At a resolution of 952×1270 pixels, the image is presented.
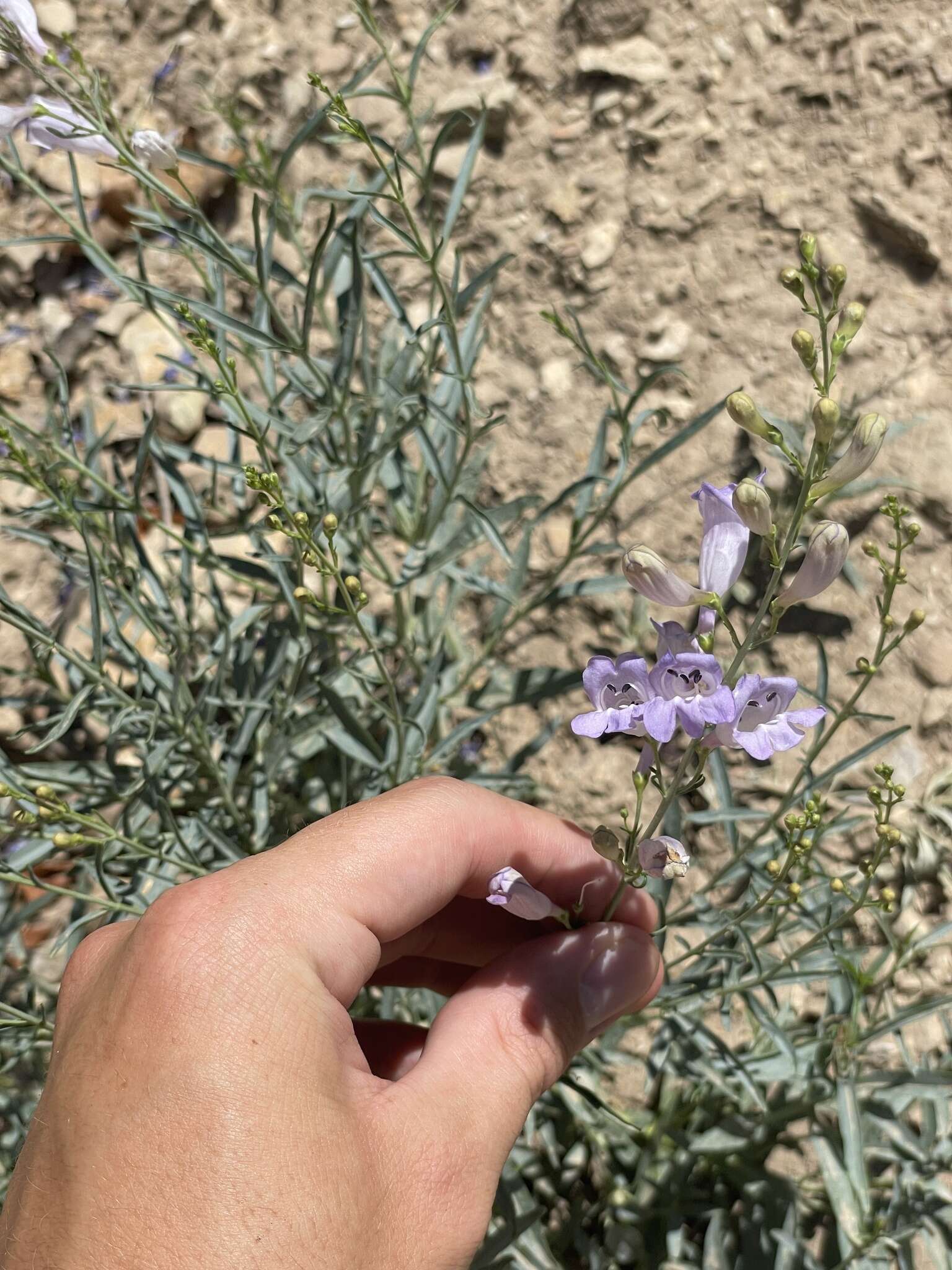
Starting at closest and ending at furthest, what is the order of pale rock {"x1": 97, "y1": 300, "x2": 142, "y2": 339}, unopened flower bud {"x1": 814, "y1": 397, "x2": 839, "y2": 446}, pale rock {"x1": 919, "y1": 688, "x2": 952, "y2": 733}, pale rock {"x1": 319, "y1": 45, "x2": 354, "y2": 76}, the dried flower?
unopened flower bud {"x1": 814, "y1": 397, "x2": 839, "y2": 446} < the dried flower < pale rock {"x1": 919, "y1": 688, "x2": 952, "y2": 733} < pale rock {"x1": 319, "y1": 45, "x2": 354, "y2": 76} < pale rock {"x1": 97, "y1": 300, "x2": 142, "y2": 339}

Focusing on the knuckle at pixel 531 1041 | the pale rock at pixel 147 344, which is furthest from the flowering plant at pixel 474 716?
the pale rock at pixel 147 344

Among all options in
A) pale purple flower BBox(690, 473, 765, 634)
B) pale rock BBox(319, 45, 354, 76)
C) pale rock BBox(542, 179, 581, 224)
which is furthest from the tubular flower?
pale rock BBox(319, 45, 354, 76)

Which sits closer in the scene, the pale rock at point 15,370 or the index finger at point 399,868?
the index finger at point 399,868

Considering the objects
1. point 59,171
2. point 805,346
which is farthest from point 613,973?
point 59,171

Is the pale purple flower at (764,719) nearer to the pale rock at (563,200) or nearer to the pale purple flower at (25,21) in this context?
the pale purple flower at (25,21)

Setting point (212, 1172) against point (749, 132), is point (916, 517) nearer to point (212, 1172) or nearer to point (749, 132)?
point (749, 132)

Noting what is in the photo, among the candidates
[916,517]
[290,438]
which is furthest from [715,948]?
[916,517]

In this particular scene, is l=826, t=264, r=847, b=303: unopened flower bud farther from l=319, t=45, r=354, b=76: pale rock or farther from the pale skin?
l=319, t=45, r=354, b=76: pale rock
